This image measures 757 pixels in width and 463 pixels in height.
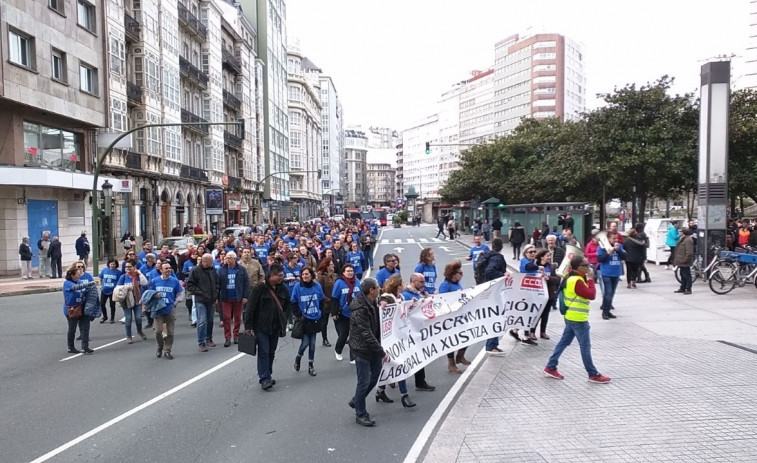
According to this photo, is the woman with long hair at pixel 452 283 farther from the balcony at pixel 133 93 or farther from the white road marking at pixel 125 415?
the balcony at pixel 133 93

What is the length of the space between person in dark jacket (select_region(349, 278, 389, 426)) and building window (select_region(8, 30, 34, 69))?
22.7m

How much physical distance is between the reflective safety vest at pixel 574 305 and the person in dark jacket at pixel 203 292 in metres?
5.87

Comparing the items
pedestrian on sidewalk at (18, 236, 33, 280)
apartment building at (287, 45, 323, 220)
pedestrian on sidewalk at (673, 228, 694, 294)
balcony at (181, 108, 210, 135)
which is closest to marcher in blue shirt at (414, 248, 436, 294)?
pedestrian on sidewalk at (673, 228, 694, 294)

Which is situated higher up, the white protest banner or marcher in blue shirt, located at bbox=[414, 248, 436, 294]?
marcher in blue shirt, located at bbox=[414, 248, 436, 294]

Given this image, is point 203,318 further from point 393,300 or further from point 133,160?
point 133,160

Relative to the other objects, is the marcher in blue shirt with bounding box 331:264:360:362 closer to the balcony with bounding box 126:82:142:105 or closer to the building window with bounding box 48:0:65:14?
the building window with bounding box 48:0:65:14

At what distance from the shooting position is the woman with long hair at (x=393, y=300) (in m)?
7.32

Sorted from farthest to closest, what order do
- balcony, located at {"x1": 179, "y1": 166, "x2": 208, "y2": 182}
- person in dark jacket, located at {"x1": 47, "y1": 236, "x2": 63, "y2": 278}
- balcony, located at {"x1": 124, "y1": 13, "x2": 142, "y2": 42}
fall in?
1. balcony, located at {"x1": 179, "y1": 166, "x2": 208, "y2": 182}
2. balcony, located at {"x1": 124, "y1": 13, "x2": 142, "y2": 42}
3. person in dark jacket, located at {"x1": 47, "y1": 236, "x2": 63, "y2": 278}

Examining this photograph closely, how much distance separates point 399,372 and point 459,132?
462 ft

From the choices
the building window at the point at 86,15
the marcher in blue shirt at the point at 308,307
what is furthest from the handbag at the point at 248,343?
the building window at the point at 86,15

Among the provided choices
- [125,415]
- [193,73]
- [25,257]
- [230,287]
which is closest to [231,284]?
[230,287]

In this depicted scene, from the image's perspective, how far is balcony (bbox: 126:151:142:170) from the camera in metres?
34.4

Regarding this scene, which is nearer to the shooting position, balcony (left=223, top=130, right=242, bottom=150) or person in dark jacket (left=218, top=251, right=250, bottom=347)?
person in dark jacket (left=218, top=251, right=250, bottom=347)

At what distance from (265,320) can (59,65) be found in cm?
2444
